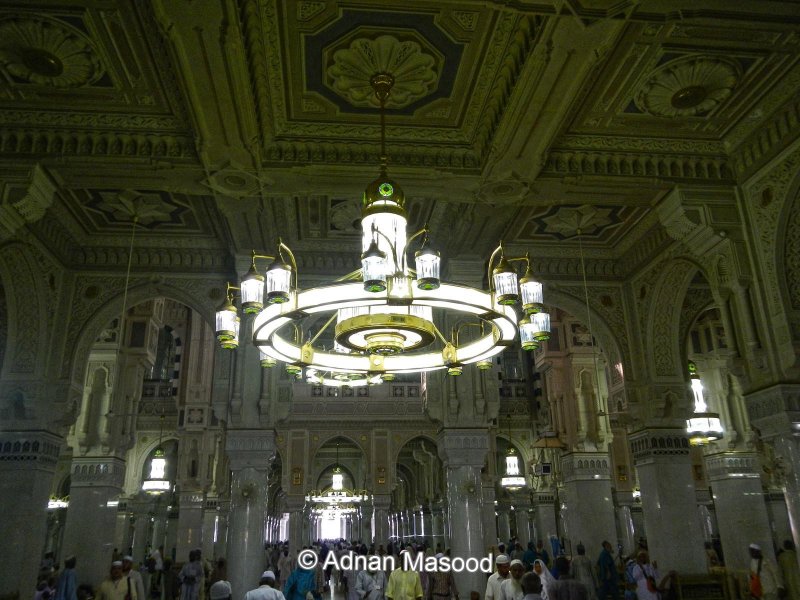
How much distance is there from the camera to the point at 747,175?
5988 millimetres

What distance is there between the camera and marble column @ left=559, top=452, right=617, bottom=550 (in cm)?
1033

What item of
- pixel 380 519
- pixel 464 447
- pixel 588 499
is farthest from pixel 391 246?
pixel 380 519

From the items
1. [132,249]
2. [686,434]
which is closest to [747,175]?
[686,434]

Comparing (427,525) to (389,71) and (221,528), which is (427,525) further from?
(389,71)

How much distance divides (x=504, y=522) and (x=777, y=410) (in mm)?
15418

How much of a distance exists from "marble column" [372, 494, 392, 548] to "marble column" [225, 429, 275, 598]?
32.2ft

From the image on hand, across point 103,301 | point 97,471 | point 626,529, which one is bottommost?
point 626,529

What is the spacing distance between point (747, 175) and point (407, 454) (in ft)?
61.3

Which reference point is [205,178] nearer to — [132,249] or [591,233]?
[132,249]

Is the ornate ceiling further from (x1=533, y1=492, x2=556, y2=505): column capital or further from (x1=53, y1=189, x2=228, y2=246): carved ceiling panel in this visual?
(x1=533, y1=492, x2=556, y2=505): column capital

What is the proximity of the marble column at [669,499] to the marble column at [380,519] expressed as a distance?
9.64 meters

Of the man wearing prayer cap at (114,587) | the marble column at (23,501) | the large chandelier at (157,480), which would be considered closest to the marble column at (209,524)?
the large chandelier at (157,480)

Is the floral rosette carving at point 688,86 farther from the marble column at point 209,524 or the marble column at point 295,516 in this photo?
the marble column at point 295,516

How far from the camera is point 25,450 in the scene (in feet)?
22.9
